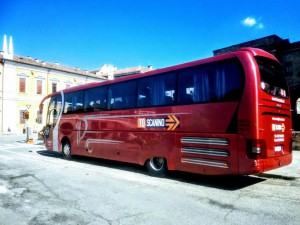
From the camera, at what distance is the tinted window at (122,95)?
9305 millimetres

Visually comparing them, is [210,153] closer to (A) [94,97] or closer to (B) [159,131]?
(B) [159,131]

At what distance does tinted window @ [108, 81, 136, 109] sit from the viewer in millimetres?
9305

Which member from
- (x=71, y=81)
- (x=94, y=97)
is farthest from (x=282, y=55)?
(x=71, y=81)

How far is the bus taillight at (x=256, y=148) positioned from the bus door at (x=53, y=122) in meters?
9.73

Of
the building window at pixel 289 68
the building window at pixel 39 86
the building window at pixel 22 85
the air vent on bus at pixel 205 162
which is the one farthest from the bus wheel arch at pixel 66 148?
the building window at pixel 39 86

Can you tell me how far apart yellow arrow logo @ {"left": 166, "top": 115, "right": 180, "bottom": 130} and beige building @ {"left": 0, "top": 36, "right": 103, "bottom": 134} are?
1243 inches

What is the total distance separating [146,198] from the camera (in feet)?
19.1

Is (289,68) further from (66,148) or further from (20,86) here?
(20,86)

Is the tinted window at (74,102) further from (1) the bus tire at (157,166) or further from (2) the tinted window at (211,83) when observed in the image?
(2) the tinted window at (211,83)

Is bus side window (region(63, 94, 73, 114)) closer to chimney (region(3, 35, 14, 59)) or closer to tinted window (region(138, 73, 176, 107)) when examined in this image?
tinted window (region(138, 73, 176, 107))

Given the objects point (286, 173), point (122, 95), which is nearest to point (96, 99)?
point (122, 95)

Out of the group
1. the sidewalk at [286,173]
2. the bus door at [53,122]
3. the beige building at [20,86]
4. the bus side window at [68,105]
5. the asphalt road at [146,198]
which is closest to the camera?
the asphalt road at [146,198]

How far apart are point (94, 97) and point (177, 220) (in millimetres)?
7479

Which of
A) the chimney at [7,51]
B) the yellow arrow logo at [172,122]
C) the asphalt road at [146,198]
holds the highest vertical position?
the chimney at [7,51]
